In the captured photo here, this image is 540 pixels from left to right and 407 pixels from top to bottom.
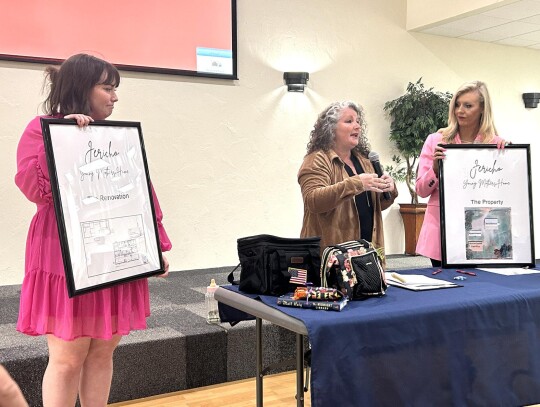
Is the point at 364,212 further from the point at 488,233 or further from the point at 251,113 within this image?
the point at 251,113

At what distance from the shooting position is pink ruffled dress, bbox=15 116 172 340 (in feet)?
6.24

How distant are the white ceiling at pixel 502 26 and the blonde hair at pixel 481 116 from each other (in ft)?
11.5

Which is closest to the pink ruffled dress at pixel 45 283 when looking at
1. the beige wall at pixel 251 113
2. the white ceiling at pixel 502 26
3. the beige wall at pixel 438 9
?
the beige wall at pixel 251 113

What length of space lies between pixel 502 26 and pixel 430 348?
222 inches

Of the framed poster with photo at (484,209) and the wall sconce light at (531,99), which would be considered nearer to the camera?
the framed poster with photo at (484,209)

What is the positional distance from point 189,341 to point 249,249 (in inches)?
48.3

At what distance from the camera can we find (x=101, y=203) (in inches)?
78.1

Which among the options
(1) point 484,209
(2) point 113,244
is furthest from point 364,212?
(2) point 113,244

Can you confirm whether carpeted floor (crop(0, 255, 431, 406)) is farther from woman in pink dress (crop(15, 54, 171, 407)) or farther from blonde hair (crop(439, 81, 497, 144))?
blonde hair (crop(439, 81, 497, 144))

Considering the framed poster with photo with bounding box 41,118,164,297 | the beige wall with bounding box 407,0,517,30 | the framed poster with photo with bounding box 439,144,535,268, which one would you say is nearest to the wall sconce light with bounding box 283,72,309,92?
the beige wall with bounding box 407,0,517,30

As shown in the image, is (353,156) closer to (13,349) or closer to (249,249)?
(249,249)

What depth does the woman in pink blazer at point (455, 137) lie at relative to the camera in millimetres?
2742

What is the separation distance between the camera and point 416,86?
6.79 metres

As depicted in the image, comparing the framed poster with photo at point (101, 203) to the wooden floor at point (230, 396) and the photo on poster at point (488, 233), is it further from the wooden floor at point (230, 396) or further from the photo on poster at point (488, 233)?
the photo on poster at point (488, 233)
